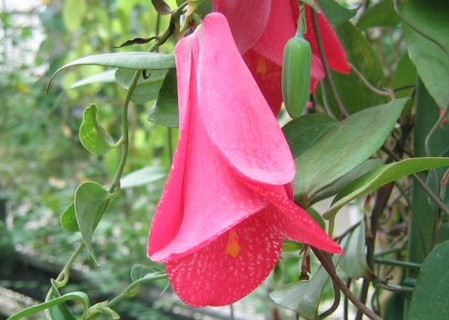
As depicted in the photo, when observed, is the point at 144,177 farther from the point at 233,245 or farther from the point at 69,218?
the point at 233,245

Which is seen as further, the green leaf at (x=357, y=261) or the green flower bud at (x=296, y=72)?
the green leaf at (x=357, y=261)

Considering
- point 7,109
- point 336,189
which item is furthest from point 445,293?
point 7,109

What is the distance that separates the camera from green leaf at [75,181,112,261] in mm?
340

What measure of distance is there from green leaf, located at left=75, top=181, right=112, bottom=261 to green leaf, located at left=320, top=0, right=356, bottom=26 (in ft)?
0.54

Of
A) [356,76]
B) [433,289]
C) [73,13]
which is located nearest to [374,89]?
[356,76]

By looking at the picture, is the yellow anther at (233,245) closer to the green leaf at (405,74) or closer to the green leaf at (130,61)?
the green leaf at (130,61)

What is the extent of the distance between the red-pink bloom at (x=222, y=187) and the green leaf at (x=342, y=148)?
3cm

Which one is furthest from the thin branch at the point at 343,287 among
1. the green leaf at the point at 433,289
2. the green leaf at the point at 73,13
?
the green leaf at the point at 73,13

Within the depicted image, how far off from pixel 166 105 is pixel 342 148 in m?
0.09

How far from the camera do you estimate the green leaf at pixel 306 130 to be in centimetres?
34

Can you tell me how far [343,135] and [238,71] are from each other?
0.07 meters

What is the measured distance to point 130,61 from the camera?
11.9 inches

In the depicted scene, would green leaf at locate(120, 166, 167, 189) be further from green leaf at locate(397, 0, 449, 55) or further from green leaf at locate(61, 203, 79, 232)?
green leaf at locate(397, 0, 449, 55)

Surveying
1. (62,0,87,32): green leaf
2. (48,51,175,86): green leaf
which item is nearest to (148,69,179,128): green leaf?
(48,51,175,86): green leaf
